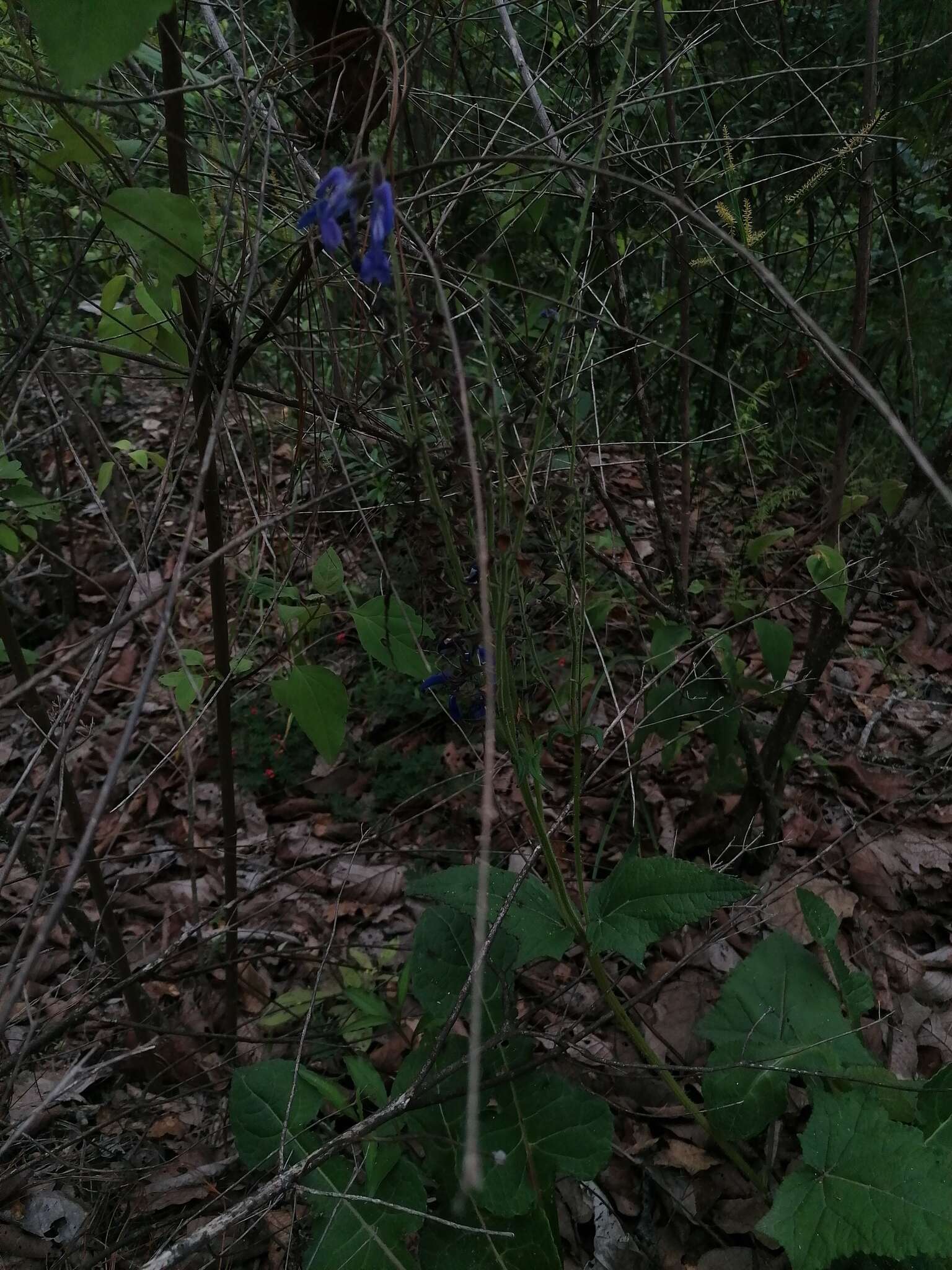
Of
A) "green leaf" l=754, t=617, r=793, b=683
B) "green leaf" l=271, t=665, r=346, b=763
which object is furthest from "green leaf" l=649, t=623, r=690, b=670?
"green leaf" l=271, t=665, r=346, b=763

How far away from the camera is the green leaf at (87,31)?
80cm

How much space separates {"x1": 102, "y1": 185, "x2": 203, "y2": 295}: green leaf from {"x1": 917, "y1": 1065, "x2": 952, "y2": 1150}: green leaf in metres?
1.68

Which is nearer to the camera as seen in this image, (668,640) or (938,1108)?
(938,1108)

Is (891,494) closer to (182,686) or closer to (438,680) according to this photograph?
(438,680)

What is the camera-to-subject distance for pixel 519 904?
138 centimetres

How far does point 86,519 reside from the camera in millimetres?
4004

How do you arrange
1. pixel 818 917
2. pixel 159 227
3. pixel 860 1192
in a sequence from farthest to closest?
pixel 818 917, pixel 860 1192, pixel 159 227

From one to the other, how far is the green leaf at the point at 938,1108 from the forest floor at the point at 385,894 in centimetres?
13

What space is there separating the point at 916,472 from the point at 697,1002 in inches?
52.3

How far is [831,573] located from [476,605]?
0.91 meters

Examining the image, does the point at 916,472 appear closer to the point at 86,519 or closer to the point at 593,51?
the point at 593,51

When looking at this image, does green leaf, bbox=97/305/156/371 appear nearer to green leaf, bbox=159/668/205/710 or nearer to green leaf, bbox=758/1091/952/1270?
green leaf, bbox=159/668/205/710

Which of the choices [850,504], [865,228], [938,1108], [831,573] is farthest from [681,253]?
[938,1108]

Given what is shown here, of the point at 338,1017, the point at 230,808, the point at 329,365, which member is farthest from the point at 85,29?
the point at 338,1017
